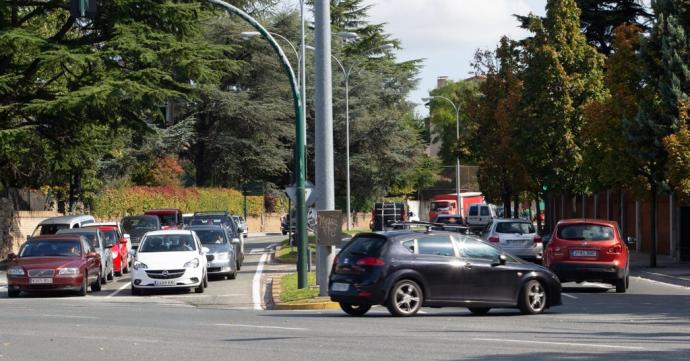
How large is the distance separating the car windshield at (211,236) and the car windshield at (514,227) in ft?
28.1

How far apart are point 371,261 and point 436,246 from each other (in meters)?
1.23

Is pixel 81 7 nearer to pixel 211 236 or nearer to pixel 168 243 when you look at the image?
pixel 168 243

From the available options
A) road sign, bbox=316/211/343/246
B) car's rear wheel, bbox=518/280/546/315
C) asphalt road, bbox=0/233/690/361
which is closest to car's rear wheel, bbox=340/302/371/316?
asphalt road, bbox=0/233/690/361

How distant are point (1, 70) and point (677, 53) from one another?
868 inches

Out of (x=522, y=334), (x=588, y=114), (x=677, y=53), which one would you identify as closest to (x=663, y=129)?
(x=677, y=53)

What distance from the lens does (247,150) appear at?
7231cm

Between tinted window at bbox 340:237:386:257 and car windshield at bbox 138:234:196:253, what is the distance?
953 centimetres

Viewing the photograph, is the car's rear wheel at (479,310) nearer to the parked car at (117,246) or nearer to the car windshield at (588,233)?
the car windshield at (588,233)

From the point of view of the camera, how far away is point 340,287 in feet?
65.2

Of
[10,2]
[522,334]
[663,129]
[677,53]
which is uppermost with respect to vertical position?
[10,2]

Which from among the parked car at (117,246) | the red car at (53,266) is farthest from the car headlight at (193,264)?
the parked car at (117,246)

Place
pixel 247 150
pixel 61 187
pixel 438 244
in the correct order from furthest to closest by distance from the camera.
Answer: pixel 247 150
pixel 61 187
pixel 438 244

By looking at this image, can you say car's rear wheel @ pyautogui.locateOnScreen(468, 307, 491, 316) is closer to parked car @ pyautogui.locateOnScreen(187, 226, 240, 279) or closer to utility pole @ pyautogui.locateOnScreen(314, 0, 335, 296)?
utility pole @ pyautogui.locateOnScreen(314, 0, 335, 296)

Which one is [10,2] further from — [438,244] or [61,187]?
[438,244]
